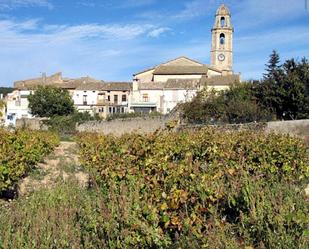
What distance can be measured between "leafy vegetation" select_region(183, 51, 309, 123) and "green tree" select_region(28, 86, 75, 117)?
76.8 feet

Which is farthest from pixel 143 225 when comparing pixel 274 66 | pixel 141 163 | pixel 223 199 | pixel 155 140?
pixel 274 66

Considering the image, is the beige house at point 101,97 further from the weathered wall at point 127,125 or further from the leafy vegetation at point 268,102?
the leafy vegetation at point 268,102

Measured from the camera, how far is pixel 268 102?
3550 centimetres

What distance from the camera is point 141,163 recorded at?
661 cm

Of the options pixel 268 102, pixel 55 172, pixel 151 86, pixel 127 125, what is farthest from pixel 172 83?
pixel 55 172

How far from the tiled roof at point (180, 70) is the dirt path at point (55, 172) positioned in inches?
1775

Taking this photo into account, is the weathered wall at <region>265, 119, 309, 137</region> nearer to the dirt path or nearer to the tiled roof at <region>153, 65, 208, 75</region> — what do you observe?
the dirt path

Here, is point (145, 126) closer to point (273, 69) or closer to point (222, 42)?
point (273, 69)

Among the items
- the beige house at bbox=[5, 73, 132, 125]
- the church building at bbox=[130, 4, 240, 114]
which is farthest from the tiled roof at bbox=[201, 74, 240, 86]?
the beige house at bbox=[5, 73, 132, 125]

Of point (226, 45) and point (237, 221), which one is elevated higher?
point (226, 45)

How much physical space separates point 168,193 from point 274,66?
35.0 meters

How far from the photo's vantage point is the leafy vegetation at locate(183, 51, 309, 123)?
3391 cm

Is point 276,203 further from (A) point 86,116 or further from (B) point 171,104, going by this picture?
(B) point 171,104

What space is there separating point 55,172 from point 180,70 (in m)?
52.2
